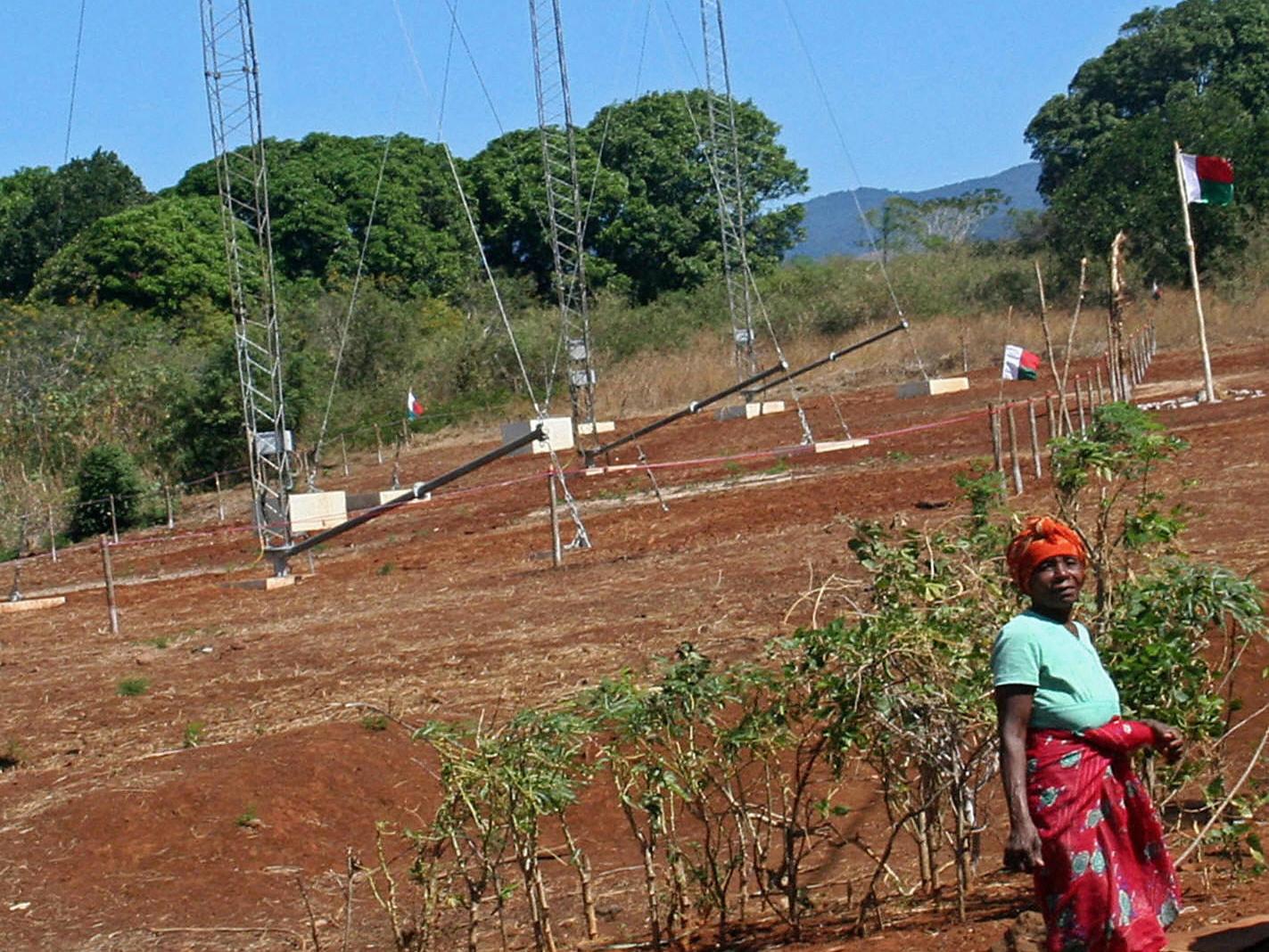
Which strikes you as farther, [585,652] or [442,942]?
[585,652]

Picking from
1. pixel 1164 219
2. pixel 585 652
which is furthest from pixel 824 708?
pixel 1164 219

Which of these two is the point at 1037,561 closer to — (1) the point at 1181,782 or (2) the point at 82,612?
(1) the point at 1181,782

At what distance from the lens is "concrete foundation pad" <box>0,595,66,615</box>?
2136cm

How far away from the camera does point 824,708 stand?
19.7ft

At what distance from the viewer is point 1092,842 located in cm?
442

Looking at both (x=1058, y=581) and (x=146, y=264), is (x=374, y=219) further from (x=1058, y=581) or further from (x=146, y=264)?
(x=1058, y=581)

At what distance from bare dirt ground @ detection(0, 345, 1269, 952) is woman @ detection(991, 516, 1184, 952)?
1.38 metres

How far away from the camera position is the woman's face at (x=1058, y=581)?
4527mm

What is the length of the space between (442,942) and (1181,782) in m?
3.17

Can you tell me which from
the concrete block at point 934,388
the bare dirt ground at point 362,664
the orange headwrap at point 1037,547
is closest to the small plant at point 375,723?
the bare dirt ground at point 362,664

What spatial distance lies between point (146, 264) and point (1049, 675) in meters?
47.3

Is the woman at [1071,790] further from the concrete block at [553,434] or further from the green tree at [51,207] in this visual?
the green tree at [51,207]

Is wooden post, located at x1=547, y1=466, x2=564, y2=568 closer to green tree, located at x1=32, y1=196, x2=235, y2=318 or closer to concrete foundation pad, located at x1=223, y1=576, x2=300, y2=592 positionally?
concrete foundation pad, located at x1=223, y1=576, x2=300, y2=592

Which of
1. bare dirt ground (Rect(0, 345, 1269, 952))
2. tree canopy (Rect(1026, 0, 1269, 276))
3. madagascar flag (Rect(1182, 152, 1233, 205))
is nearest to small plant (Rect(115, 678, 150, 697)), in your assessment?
bare dirt ground (Rect(0, 345, 1269, 952))
